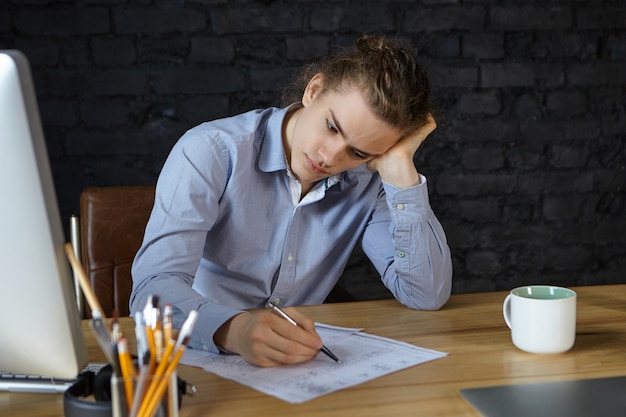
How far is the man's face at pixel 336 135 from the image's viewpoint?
4.43 feet

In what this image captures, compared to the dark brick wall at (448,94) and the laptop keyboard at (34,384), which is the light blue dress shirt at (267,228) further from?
the dark brick wall at (448,94)

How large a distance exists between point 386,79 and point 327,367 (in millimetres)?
574

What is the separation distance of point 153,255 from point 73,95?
49.6 inches

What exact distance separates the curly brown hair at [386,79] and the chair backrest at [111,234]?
495 millimetres

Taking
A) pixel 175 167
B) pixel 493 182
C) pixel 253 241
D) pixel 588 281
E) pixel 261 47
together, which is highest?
pixel 261 47

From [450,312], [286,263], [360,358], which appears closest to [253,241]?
[286,263]

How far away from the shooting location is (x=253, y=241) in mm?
1520

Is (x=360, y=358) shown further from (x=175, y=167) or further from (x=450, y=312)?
(x=175, y=167)

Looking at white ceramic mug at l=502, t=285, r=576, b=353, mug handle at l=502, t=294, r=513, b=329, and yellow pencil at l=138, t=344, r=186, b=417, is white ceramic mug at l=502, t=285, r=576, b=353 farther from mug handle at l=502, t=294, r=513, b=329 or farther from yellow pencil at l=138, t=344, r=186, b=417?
yellow pencil at l=138, t=344, r=186, b=417

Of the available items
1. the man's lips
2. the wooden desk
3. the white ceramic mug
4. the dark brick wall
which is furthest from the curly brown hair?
the dark brick wall

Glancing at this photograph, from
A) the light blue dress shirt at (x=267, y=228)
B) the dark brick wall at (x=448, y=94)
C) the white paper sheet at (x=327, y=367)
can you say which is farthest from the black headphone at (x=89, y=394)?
the dark brick wall at (x=448, y=94)

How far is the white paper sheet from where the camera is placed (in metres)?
0.93

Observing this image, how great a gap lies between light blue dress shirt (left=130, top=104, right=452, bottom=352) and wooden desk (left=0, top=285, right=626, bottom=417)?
11cm

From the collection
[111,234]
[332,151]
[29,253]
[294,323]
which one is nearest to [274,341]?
[294,323]
